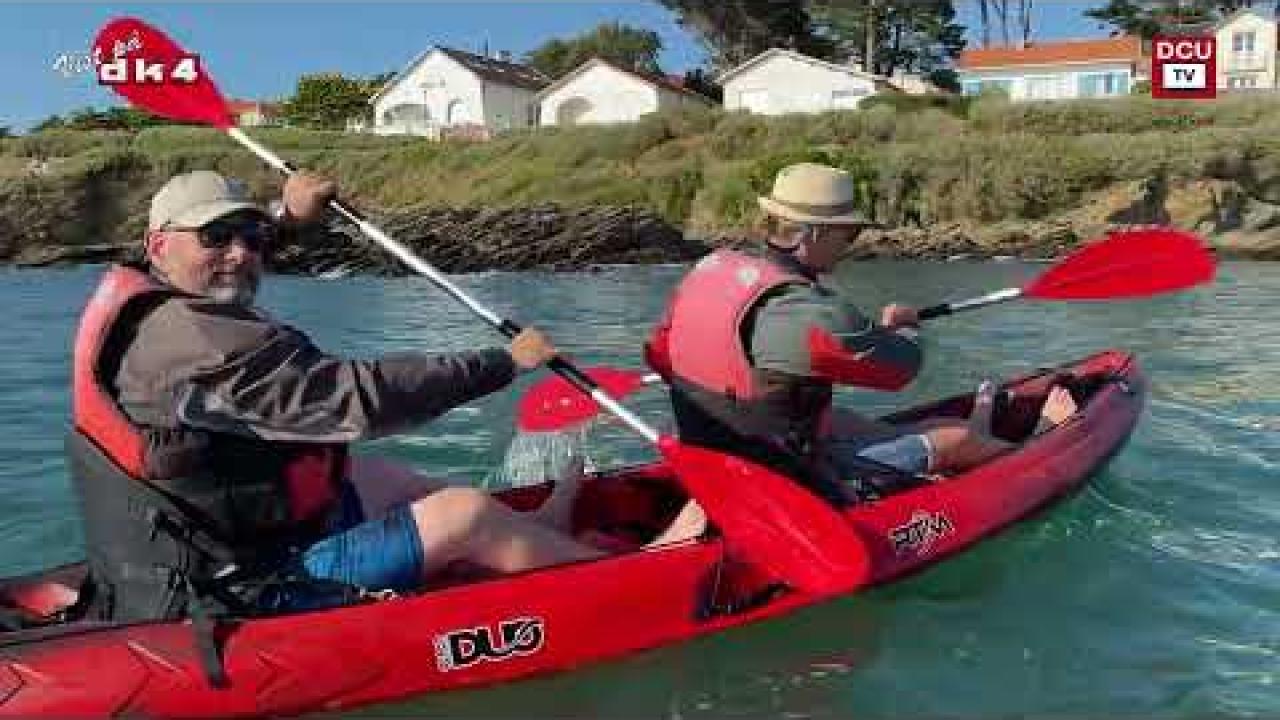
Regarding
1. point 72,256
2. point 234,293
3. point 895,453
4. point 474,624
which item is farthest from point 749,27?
point 234,293

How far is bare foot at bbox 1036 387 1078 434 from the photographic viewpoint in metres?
6.03

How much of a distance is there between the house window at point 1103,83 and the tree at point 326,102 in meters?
25.6

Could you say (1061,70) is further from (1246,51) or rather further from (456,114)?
(456,114)

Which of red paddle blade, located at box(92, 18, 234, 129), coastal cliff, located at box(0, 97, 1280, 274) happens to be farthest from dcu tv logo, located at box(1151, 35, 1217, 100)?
red paddle blade, located at box(92, 18, 234, 129)

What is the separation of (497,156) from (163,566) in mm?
34281

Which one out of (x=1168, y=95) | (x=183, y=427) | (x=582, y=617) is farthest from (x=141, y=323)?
(x=1168, y=95)

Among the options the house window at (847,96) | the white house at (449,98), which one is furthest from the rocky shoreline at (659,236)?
the white house at (449,98)

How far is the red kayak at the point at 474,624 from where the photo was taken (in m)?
3.46

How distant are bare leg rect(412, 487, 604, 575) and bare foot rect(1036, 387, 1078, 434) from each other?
2.74 meters

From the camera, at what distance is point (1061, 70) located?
4538 cm

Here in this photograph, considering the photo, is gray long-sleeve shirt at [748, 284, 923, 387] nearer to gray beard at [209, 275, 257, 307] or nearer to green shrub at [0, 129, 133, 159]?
gray beard at [209, 275, 257, 307]

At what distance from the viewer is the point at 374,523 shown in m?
A: 3.82

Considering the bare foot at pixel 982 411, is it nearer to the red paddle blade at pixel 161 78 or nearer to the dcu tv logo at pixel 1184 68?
the red paddle blade at pixel 161 78

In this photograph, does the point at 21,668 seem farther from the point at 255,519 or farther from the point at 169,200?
the point at 169,200
